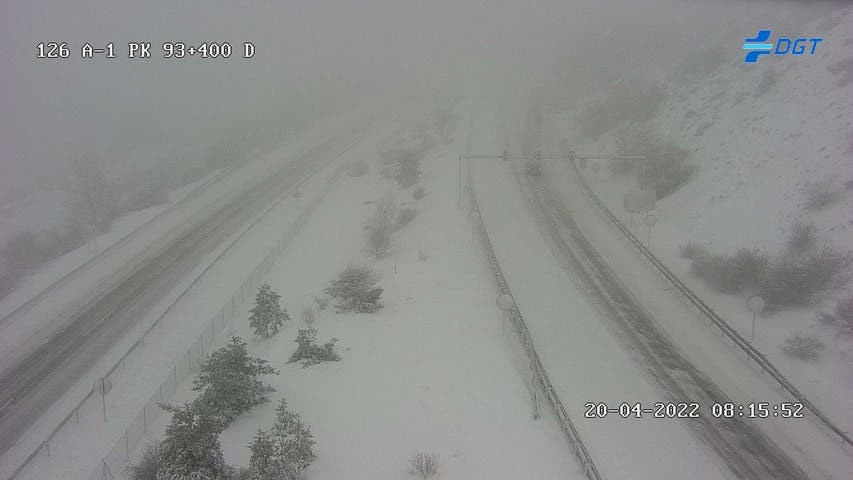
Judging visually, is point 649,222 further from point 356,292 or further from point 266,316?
point 266,316

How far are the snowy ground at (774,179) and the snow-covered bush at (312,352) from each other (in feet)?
54.2

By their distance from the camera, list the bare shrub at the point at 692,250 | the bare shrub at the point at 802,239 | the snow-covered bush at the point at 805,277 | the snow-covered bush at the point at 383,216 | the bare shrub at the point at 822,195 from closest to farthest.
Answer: the snow-covered bush at the point at 805,277 → the bare shrub at the point at 802,239 → the bare shrub at the point at 822,195 → the bare shrub at the point at 692,250 → the snow-covered bush at the point at 383,216

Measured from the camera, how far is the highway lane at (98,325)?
24391mm

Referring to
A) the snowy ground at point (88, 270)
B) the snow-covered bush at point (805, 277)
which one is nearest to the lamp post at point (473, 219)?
the snow-covered bush at point (805, 277)

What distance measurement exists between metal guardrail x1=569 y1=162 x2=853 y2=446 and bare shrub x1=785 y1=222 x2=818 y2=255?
4.70 meters

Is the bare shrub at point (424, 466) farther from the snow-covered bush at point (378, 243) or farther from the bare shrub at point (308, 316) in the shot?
the snow-covered bush at point (378, 243)

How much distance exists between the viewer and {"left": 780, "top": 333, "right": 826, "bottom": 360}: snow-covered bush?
21.0 m

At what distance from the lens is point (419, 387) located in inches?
761

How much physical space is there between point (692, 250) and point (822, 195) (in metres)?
6.56

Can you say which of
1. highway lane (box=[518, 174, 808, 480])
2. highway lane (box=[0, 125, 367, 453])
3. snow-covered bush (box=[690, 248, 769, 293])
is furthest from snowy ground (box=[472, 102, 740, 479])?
highway lane (box=[0, 125, 367, 453])

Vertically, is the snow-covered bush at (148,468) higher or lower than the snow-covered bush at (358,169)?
lower

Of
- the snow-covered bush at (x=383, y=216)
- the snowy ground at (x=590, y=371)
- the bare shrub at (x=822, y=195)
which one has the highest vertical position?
the bare shrub at (x=822, y=195)

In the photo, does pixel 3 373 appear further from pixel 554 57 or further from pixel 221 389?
pixel 554 57

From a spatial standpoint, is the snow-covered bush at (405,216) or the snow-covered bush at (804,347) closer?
the snow-covered bush at (804,347)
